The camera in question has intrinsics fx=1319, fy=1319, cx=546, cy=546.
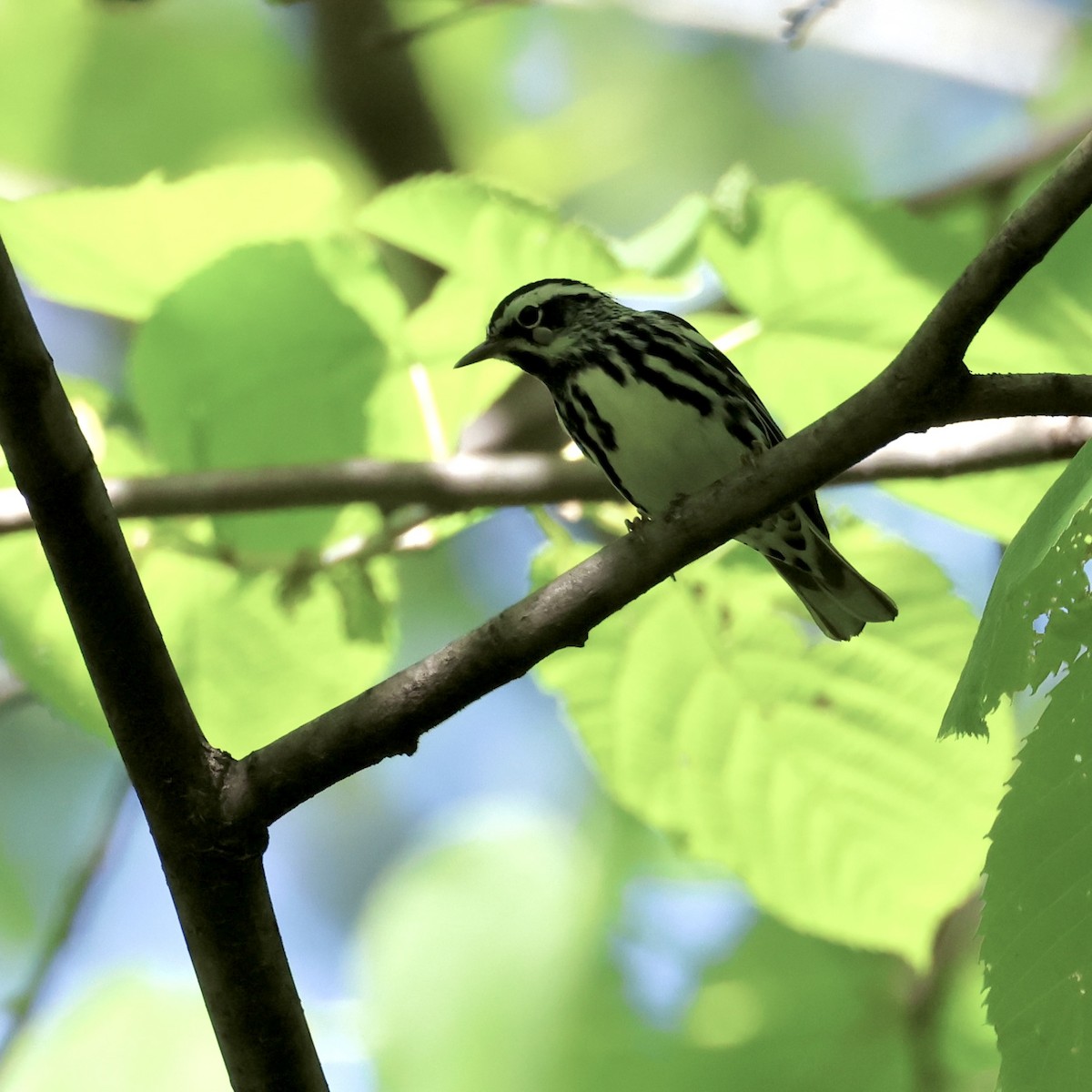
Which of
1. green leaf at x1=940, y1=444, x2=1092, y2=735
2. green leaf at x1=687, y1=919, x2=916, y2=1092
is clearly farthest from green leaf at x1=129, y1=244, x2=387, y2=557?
green leaf at x1=687, y1=919, x2=916, y2=1092

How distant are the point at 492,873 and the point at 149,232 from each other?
1.83m

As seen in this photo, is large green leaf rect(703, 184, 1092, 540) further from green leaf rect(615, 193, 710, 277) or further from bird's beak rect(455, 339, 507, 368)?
bird's beak rect(455, 339, 507, 368)

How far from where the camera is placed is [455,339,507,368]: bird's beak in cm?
180

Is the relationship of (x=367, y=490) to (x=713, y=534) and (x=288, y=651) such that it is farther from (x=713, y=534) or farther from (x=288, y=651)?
(x=713, y=534)

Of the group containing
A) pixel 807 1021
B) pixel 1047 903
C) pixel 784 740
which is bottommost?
pixel 1047 903

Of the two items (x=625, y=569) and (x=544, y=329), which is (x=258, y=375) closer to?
(x=544, y=329)

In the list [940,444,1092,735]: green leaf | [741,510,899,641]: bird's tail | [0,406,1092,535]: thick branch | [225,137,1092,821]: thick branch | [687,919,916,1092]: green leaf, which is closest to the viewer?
[940,444,1092,735]: green leaf

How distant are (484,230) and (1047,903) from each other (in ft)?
4.31

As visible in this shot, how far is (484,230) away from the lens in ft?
5.64

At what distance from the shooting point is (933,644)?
185 cm

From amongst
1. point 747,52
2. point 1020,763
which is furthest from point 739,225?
point 747,52

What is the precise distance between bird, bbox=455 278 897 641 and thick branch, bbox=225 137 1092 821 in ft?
2.55

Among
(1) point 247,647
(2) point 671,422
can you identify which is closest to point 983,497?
(2) point 671,422

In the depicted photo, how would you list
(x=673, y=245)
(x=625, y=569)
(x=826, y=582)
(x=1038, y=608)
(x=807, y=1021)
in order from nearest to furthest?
1. (x=1038, y=608)
2. (x=625, y=569)
3. (x=826, y=582)
4. (x=673, y=245)
5. (x=807, y=1021)
